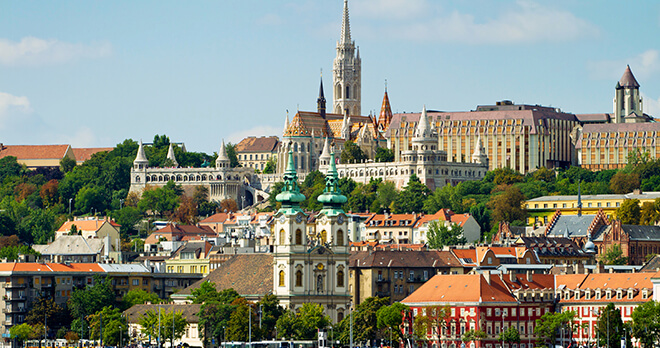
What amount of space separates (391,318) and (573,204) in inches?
3474

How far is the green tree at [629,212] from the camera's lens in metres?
181

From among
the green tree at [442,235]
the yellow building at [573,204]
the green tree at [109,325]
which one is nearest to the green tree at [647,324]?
the green tree at [109,325]

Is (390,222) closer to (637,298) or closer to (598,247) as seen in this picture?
(598,247)

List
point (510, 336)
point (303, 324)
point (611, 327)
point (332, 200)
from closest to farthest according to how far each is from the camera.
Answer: point (611, 327), point (510, 336), point (303, 324), point (332, 200)

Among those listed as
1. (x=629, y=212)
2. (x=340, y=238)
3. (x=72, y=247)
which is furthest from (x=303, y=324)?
(x=629, y=212)

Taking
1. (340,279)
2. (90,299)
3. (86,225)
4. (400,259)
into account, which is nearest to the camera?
(340,279)

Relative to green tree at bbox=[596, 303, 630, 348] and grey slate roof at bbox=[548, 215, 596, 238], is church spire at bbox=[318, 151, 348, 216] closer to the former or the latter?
green tree at bbox=[596, 303, 630, 348]

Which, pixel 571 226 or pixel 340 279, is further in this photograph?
pixel 571 226

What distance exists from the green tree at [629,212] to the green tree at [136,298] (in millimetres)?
67139

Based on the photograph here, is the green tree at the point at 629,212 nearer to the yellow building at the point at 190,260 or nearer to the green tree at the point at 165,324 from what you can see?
the yellow building at the point at 190,260

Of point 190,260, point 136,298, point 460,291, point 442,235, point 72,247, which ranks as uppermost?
point 442,235

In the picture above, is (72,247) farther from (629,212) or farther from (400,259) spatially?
(629,212)

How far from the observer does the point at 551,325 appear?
354ft

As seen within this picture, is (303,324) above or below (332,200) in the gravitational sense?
below
